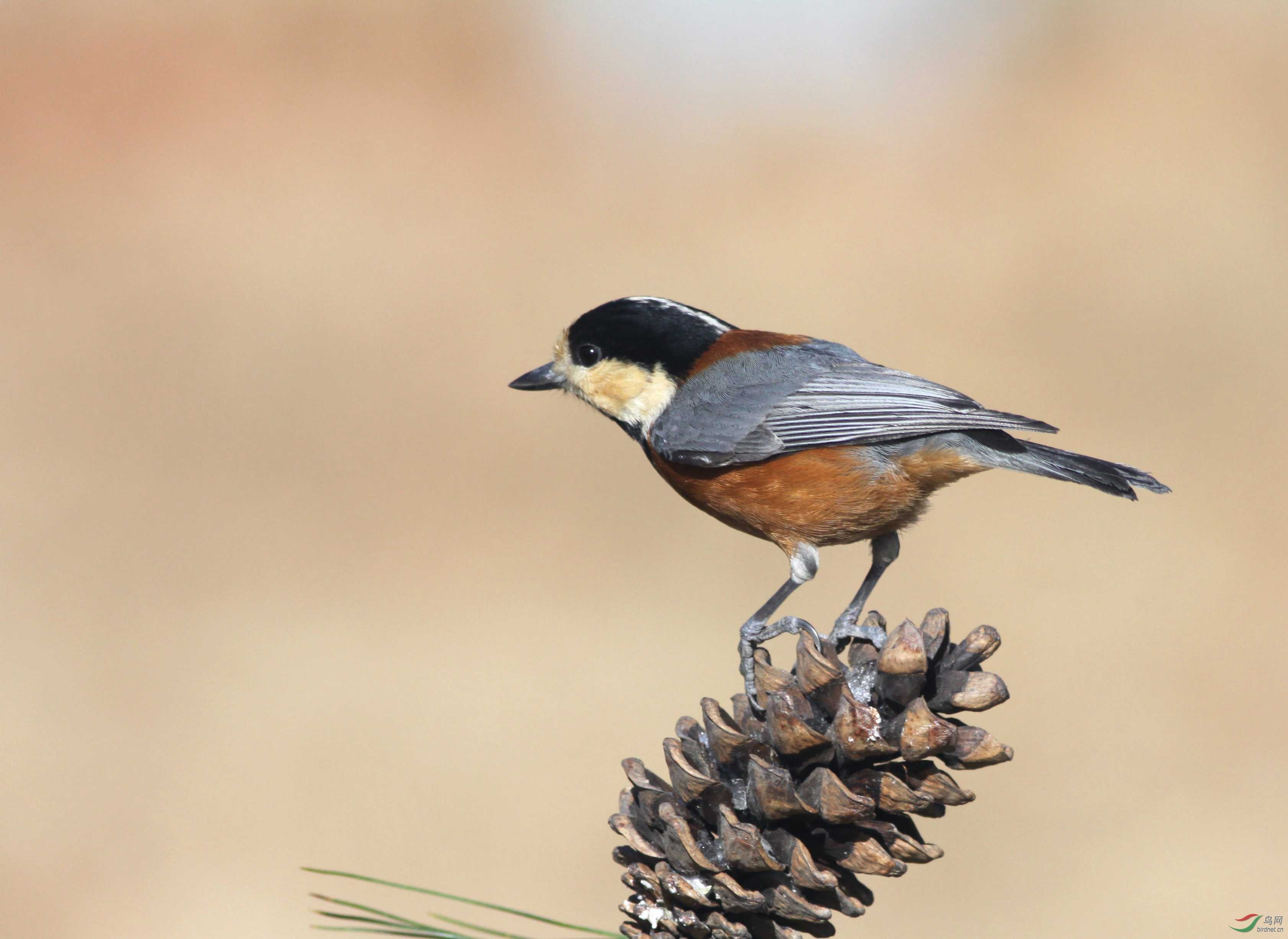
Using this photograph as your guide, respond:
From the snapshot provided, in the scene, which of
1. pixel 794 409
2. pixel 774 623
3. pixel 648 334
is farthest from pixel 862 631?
pixel 648 334

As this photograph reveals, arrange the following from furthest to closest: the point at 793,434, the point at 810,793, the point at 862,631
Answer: the point at 793,434 → the point at 862,631 → the point at 810,793

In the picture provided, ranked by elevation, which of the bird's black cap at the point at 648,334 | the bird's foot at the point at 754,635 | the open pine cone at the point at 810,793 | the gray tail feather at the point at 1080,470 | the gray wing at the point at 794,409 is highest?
the bird's black cap at the point at 648,334

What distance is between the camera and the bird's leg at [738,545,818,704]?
87.0 inches

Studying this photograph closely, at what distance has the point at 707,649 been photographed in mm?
4902

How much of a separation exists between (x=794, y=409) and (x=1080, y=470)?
70cm

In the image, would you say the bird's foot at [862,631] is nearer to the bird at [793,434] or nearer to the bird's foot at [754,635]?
the bird's foot at [754,635]

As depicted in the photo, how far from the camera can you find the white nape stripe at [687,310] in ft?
9.46

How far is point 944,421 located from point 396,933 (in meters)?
1.60

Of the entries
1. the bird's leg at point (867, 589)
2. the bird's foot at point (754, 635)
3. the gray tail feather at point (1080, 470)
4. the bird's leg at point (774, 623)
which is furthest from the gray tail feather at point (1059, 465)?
the bird's foot at point (754, 635)

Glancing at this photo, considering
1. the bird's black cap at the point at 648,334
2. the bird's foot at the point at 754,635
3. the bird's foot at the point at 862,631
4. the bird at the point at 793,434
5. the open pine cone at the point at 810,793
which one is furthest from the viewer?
the bird's black cap at the point at 648,334

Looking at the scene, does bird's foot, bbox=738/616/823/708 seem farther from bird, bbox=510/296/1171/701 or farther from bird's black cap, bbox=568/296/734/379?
bird's black cap, bbox=568/296/734/379

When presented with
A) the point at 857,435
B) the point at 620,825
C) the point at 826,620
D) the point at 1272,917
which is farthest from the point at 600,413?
the point at 1272,917

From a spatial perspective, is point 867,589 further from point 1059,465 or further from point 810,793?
point 810,793

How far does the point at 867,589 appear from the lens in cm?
250
